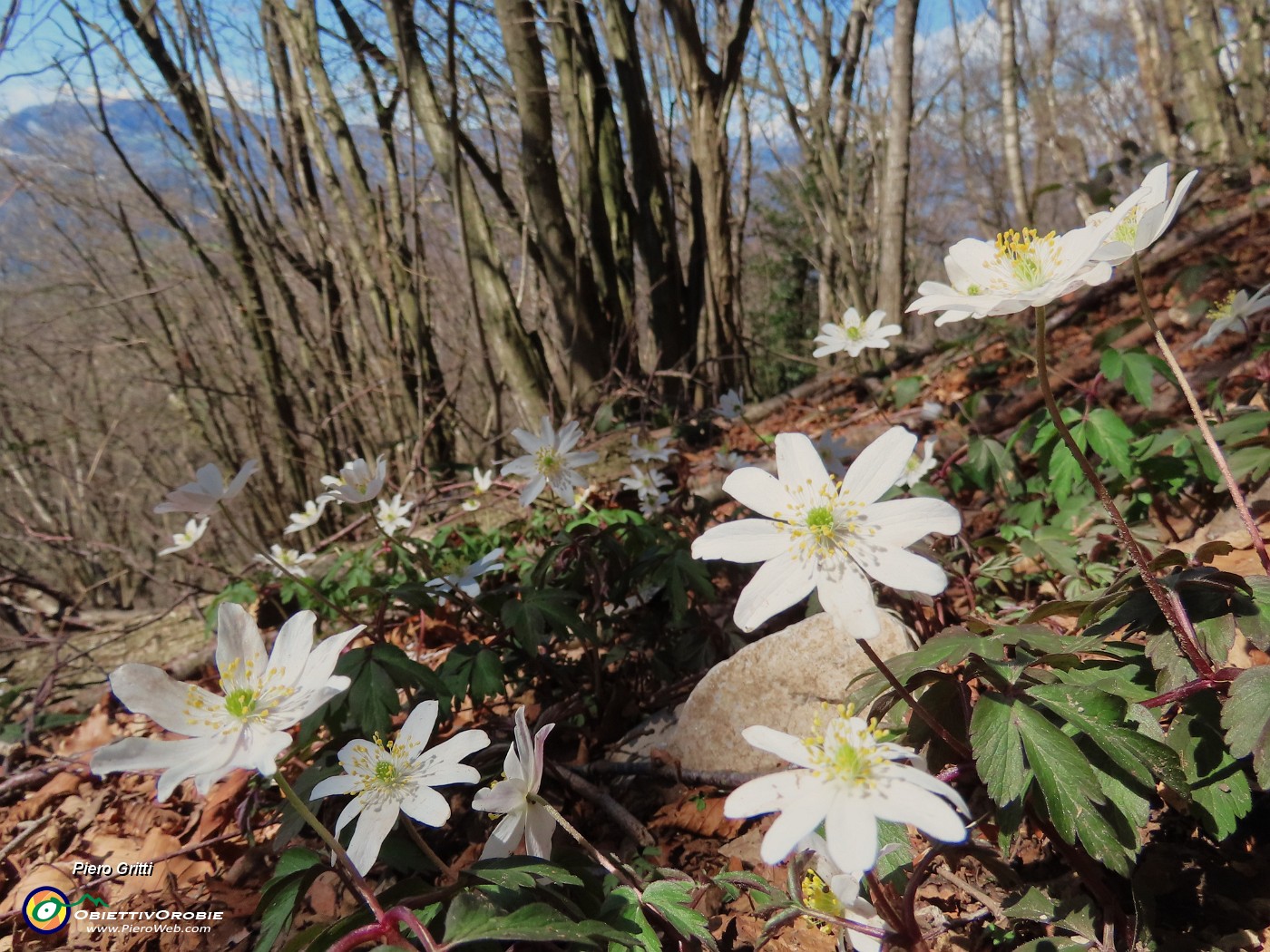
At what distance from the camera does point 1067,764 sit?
38.0 inches

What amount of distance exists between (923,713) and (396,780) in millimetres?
914

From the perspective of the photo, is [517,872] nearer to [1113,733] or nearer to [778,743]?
[778,743]

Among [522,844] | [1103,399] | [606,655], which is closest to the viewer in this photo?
[522,844]

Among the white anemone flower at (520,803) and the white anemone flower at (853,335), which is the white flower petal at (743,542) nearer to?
the white anemone flower at (520,803)

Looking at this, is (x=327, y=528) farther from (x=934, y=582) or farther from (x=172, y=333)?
(x=934, y=582)

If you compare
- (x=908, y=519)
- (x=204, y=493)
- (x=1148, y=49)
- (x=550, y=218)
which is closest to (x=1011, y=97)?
(x=1148, y=49)

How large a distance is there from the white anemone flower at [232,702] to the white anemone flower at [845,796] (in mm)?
632

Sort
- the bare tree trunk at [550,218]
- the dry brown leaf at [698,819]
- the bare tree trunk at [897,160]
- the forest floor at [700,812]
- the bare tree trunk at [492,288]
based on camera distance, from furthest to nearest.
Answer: the bare tree trunk at [897,160] → the bare tree trunk at [492,288] → the bare tree trunk at [550,218] → the dry brown leaf at [698,819] → the forest floor at [700,812]

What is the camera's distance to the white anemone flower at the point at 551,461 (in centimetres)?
247

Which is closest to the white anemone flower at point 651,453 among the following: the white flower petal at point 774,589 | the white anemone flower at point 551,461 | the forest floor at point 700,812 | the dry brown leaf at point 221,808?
the forest floor at point 700,812

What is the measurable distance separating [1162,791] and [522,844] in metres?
1.20

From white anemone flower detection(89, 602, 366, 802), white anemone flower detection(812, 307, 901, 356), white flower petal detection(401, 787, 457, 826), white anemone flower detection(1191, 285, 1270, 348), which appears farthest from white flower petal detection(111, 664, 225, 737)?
white anemone flower detection(1191, 285, 1270, 348)

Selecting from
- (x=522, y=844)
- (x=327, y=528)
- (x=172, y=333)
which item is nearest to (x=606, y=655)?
(x=522, y=844)

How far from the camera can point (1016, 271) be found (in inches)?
48.7
